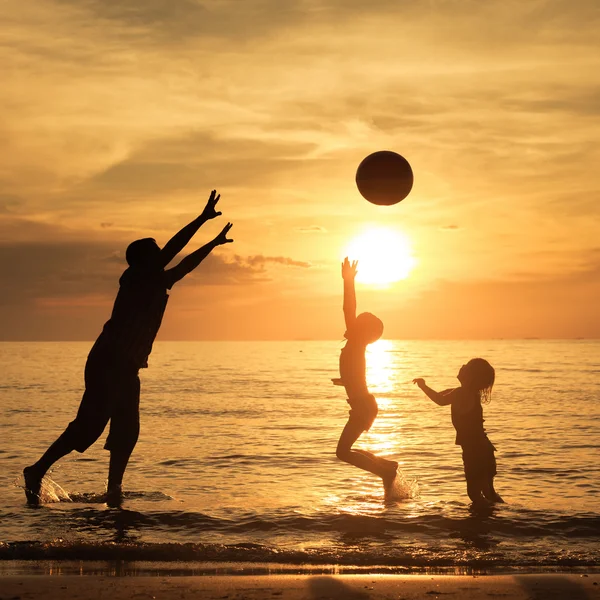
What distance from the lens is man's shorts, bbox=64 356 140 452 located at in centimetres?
882

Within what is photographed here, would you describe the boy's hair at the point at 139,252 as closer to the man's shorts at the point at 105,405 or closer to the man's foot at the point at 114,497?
the man's shorts at the point at 105,405

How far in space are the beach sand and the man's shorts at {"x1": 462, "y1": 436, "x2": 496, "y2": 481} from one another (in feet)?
9.48

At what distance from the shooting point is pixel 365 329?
375 inches

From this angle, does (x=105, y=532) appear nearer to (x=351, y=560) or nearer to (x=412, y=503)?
(x=351, y=560)

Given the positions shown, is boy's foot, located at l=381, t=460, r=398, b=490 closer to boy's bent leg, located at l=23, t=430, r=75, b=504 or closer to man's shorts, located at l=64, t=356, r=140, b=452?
man's shorts, located at l=64, t=356, r=140, b=452

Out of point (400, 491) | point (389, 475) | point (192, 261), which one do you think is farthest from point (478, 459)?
point (192, 261)

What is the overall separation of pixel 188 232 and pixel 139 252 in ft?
2.17

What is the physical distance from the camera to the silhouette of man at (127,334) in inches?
347

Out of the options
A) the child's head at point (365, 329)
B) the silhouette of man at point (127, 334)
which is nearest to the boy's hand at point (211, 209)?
the silhouette of man at point (127, 334)

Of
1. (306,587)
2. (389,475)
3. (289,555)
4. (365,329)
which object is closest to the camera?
(306,587)

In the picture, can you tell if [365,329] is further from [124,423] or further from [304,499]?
[124,423]

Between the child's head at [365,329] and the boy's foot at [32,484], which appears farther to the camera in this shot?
the child's head at [365,329]

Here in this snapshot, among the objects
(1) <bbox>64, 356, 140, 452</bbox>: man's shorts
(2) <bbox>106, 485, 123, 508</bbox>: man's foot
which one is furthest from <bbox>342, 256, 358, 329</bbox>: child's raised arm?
(2) <bbox>106, 485, 123, 508</bbox>: man's foot

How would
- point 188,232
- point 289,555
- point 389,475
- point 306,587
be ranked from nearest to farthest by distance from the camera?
point 306,587 < point 289,555 < point 188,232 < point 389,475
